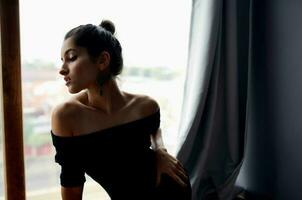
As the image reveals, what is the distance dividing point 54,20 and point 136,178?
727 mm

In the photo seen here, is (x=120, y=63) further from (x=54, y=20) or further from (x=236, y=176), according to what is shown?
(x=236, y=176)

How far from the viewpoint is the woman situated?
2.91 ft

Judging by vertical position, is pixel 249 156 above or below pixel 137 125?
below

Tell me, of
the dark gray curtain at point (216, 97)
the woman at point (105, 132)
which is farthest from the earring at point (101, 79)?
the dark gray curtain at point (216, 97)

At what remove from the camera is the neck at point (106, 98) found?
965 mm

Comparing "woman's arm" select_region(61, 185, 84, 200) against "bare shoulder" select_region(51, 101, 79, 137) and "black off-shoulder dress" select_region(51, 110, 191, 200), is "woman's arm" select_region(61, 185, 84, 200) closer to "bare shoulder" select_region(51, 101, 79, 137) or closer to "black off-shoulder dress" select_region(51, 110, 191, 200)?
"black off-shoulder dress" select_region(51, 110, 191, 200)

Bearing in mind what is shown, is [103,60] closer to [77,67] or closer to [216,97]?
[77,67]

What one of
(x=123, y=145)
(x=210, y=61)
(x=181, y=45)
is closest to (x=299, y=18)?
(x=210, y=61)

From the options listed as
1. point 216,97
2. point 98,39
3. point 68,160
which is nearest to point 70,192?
point 68,160

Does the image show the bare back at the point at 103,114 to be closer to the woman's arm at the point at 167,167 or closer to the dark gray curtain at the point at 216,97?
the woman's arm at the point at 167,167

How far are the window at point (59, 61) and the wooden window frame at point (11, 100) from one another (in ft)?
0.50

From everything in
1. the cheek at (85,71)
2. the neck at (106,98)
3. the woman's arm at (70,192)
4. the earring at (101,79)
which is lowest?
the woman's arm at (70,192)

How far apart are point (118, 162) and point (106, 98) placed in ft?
0.67

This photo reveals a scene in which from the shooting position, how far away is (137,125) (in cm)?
100
